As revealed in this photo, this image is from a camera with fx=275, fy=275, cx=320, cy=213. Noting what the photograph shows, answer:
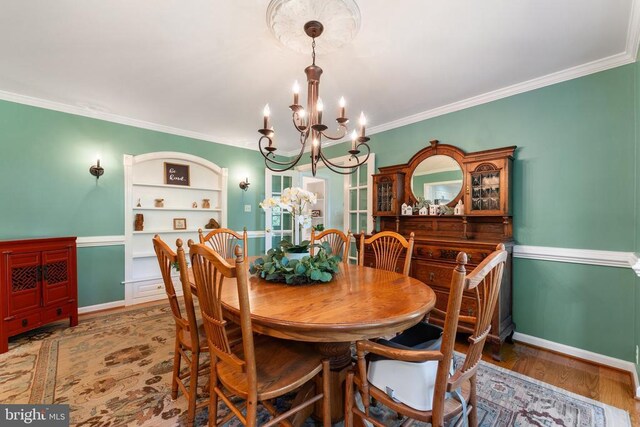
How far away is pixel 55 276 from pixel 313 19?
11.0ft

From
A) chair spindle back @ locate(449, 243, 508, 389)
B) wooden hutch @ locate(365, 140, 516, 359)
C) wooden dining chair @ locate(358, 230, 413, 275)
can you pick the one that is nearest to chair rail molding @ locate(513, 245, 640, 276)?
wooden hutch @ locate(365, 140, 516, 359)

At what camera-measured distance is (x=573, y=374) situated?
6.79ft

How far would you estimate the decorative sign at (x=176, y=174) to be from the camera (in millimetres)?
3898

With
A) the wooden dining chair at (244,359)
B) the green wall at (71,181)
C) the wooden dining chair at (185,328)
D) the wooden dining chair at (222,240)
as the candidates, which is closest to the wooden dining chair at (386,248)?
the wooden dining chair at (244,359)

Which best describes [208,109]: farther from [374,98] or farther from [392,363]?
[392,363]

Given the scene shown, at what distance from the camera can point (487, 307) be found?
113cm

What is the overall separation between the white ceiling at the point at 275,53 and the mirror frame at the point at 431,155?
42 cm

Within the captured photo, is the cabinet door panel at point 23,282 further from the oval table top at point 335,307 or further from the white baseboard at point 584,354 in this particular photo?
the white baseboard at point 584,354

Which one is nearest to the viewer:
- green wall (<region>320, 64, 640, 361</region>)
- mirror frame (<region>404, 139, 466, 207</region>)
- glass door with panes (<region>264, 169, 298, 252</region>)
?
green wall (<region>320, 64, 640, 361</region>)

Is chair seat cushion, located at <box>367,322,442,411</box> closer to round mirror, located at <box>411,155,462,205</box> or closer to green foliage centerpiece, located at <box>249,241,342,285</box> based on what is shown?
green foliage centerpiece, located at <box>249,241,342,285</box>

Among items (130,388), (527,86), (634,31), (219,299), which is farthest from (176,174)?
(634,31)

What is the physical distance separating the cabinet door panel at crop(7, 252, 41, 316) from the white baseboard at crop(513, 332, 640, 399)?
4.53 m

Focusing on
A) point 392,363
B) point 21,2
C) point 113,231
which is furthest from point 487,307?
point 113,231

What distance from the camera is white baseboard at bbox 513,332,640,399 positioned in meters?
1.97
